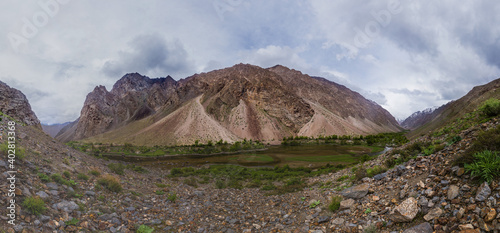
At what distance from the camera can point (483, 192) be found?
16.4ft

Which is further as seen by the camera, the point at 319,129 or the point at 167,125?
the point at 319,129

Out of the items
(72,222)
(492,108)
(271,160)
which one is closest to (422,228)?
(492,108)

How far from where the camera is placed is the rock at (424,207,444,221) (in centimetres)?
551

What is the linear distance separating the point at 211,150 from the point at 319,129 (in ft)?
344

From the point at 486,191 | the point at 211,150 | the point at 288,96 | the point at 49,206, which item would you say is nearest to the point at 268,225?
the point at 486,191

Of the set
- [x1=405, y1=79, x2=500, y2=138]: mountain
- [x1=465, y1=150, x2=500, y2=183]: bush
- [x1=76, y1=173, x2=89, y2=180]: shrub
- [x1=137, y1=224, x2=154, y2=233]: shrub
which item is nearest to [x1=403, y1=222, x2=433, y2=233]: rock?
[x1=465, y1=150, x2=500, y2=183]: bush

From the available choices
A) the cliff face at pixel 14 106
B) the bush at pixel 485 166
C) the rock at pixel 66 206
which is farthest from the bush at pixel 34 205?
the cliff face at pixel 14 106

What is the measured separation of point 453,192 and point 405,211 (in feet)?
4.27

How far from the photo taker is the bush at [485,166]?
5246 millimetres

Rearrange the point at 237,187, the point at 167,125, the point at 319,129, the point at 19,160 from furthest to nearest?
the point at 319,129 < the point at 167,125 < the point at 237,187 < the point at 19,160

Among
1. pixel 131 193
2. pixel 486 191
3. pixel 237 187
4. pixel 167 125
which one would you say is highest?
pixel 167 125

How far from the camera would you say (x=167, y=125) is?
152250 millimetres

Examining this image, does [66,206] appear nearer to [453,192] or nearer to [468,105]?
[453,192]

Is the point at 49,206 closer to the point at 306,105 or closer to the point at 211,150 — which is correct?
the point at 211,150
